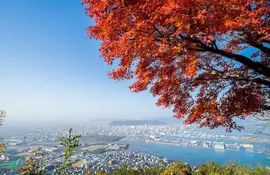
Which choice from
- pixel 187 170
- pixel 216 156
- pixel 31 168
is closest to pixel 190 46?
pixel 31 168

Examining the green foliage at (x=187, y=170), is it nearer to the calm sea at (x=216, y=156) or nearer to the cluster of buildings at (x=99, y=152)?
the cluster of buildings at (x=99, y=152)

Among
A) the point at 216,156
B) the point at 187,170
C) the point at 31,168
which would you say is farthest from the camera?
the point at 216,156

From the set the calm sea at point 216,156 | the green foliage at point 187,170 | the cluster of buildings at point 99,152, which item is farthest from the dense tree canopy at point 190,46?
the calm sea at point 216,156

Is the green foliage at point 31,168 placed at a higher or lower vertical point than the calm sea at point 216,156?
higher

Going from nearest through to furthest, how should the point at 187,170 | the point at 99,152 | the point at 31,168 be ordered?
1. the point at 31,168
2. the point at 187,170
3. the point at 99,152

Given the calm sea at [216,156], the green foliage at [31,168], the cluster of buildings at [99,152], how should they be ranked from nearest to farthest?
1. the green foliage at [31,168]
2. the cluster of buildings at [99,152]
3. the calm sea at [216,156]

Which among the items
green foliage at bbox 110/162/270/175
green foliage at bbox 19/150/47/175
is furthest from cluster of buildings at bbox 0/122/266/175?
green foliage at bbox 110/162/270/175

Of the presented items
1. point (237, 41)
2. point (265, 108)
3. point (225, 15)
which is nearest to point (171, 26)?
point (225, 15)

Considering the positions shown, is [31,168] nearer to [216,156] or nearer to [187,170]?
[187,170]

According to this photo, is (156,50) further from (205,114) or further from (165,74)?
(205,114)

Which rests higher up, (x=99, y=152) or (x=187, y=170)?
(x=187, y=170)

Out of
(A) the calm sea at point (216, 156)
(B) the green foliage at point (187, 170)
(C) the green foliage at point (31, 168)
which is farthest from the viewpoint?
(A) the calm sea at point (216, 156)

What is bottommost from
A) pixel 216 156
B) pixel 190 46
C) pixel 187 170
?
pixel 216 156

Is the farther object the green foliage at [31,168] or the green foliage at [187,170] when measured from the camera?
the green foliage at [187,170]
